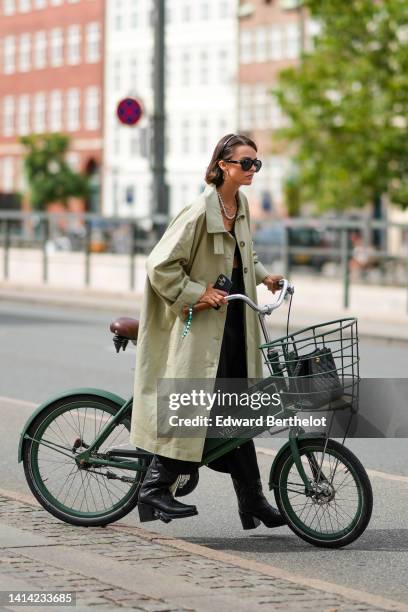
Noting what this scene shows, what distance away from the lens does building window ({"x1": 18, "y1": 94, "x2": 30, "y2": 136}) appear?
4018 inches

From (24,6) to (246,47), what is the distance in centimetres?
2150

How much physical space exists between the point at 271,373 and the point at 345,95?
37279 mm

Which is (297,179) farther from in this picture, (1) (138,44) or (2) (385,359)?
(1) (138,44)

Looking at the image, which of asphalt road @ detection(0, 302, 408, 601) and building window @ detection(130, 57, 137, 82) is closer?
asphalt road @ detection(0, 302, 408, 601)

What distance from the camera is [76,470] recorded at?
23.9 ft

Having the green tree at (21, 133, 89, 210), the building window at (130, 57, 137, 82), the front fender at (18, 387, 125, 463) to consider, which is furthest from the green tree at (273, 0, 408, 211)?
the building window at (130, 57, 137, 82)

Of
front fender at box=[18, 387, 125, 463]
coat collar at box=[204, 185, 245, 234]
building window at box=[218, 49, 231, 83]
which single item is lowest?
front fender at box=[18, 387, 125, 463]

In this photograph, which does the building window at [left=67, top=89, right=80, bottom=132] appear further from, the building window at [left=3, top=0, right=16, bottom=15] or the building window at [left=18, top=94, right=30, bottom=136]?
the building window at [left=3, top=0, right=16, bottom=15]

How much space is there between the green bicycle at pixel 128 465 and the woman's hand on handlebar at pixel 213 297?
0.13 ft

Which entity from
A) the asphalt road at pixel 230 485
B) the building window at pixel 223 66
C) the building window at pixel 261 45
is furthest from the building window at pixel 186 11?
the asphalt road at pixel 230 485

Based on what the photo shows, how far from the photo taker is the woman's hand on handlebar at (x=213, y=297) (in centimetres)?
668

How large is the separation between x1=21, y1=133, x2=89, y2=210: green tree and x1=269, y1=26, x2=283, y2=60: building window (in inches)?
440

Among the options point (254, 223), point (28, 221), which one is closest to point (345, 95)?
point (28, 221)

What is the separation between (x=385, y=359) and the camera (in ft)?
57.5
